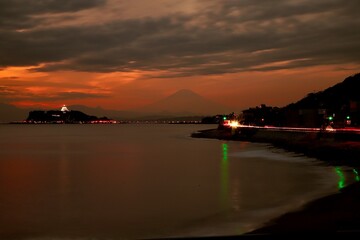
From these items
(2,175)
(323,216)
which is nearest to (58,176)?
(2,175)

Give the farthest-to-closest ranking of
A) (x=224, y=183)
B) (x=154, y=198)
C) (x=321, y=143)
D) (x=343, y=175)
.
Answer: (x=321, y=143) → (x=224, y=183) → (x=343, y=175) → (x=154, y=198)

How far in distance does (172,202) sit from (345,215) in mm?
8193

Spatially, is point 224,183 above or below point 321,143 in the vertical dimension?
below

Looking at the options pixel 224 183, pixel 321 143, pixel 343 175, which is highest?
pixel 321 143

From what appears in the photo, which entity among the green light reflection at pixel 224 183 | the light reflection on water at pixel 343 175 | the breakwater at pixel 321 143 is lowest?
the green light reflection at pixel 224 183

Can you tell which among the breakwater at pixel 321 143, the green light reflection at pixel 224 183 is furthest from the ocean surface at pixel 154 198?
the breakwater at pixel 321 143

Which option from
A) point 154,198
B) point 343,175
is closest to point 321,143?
point 343,175

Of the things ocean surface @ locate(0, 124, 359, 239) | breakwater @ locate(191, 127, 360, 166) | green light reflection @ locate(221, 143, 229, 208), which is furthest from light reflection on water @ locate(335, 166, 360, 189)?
green light reflection @ locate(221, 143, 229, 208)

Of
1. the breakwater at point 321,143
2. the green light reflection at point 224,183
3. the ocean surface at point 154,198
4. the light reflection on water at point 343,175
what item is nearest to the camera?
the ocean surface at point 154,198

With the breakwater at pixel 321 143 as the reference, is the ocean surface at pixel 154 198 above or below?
below

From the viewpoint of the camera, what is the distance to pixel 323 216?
12898 millimetres

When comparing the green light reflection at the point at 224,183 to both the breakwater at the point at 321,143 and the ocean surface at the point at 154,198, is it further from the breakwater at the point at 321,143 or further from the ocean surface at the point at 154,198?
the breakwater at the point at 321,143

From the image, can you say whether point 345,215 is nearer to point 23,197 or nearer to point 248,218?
point 248,218

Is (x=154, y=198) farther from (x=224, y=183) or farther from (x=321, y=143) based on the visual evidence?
(x=321, y=143)
